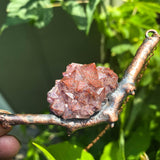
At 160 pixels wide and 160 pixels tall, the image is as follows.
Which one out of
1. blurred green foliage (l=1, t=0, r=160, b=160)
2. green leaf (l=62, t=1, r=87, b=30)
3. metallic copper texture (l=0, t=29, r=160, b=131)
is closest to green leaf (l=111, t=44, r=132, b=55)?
blurred green foliage (l=1, t=0, r=160, b=160)

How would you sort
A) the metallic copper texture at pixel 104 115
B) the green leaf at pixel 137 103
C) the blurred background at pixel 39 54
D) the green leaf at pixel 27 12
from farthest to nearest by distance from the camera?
the blurred background at pixel 39 54 < the green leaf at pixel 137 103 < the green leaf at pixel 27 12 < the metallic copper texture at pixel 104 115

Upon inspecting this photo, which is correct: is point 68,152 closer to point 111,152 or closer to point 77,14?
point 111,152

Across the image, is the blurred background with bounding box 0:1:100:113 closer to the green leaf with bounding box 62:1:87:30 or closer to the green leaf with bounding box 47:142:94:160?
the green leaf with bounding box 62:1:87:30

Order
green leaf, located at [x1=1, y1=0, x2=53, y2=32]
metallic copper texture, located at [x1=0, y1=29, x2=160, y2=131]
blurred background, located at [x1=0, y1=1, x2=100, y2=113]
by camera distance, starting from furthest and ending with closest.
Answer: blurred background, located at [x1=0, y1=1, x2=100, y2=113] → green leaf, located at [x1=1, y1=0, x2=53, y2=32] → metallic copper texture, located at [x1=0, y1=29, x2=160, y2=131]

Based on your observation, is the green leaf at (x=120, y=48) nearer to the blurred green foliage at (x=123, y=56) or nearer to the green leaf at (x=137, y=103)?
the blurred green foliage at (x=123, y=56)

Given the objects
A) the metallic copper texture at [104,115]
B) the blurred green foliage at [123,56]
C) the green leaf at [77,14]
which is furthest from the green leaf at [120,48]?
the metallic copper texture at [104,115]

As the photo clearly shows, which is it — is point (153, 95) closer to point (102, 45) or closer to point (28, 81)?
point (102, 45)

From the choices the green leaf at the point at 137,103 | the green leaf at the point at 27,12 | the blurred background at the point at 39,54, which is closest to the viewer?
the green leaf at the point at 27,12
